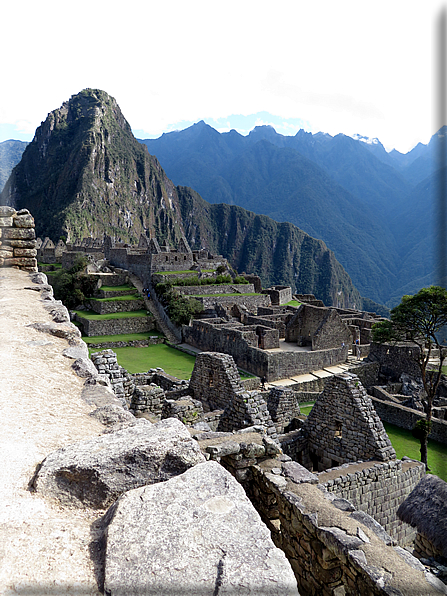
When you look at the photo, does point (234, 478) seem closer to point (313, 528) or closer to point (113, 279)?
point (313, 528)

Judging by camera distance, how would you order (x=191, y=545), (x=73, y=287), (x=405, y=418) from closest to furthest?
(x=191, y=545) → (x=405, y=418) → (x=73, y=287)

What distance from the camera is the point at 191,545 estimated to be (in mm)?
1557

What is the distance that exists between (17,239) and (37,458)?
24.9 feet

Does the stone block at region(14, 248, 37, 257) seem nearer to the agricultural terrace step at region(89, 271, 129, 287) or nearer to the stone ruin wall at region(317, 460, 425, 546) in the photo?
the stone ruin wall at region(317, 460, 425, 546)

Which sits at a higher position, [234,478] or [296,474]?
[234,478]

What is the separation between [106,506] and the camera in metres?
1.94

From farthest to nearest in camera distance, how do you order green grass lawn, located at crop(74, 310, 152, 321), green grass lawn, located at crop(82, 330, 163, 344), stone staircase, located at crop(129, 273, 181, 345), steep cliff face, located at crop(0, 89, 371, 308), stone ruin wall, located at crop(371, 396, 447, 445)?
steep cliff face, located at crop(0, 89, 371, 308)
green grass lawn, located at crop(74, 310, 152, 321)
stone staircase, located at crop(129, 273, 181, 345)
green grass lawn, located at crop(82, 330, 163, 344)
stone ruin wall, located at crop(371, 396, 447, 445)

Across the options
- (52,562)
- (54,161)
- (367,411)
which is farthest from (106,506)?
(54,161)

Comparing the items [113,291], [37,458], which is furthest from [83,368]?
[113,291]

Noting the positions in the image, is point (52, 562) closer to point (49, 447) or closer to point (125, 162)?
point (49, 447)

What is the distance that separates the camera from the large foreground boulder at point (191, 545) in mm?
1396

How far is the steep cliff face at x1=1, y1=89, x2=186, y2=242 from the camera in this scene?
140 m

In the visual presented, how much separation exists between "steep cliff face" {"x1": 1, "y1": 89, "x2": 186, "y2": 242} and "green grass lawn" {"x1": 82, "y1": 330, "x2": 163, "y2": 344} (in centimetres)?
10411

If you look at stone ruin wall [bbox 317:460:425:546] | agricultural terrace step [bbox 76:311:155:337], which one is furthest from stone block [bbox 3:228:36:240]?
agricultural terrace step [bbox 76:311:155:337]
